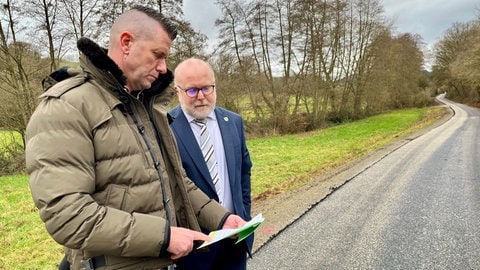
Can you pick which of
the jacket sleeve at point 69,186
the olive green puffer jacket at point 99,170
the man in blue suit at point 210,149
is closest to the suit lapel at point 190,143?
the man in blue suit at point 210,149

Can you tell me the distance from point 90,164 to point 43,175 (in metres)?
0.16

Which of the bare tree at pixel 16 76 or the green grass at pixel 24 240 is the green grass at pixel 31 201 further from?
the bare tree at pixel 16 76

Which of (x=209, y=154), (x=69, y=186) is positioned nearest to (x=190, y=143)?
(x=209, y=154)

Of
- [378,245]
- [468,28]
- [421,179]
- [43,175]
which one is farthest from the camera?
[468,28]

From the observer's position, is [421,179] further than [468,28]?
No

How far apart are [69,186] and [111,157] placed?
0.20 metres

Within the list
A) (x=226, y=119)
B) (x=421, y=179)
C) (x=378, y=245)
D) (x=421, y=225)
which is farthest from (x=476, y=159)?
(x=226, y=119)

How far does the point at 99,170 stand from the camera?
1.34 metres

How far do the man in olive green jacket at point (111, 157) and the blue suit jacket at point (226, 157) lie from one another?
768 mm

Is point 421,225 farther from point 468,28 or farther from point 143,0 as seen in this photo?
point 468,28

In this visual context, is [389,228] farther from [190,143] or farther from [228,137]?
[190,143]

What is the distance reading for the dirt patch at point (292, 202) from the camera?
4957 mm

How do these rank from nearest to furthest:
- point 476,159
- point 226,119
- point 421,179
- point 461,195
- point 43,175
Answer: point 43,175 → point 226,119 → point 461,195 → point 421,179 → point 476,159

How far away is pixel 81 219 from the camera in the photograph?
1222mm
